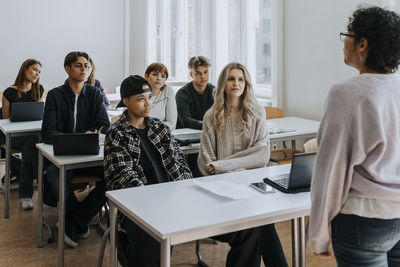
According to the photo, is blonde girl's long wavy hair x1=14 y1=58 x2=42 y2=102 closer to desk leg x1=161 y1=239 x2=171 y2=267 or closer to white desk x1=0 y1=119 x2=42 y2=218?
white desk x1=0 y1=119 x2=42 y2=218

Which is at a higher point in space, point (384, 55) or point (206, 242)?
point (384, 55)

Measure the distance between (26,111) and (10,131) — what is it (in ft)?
1.49

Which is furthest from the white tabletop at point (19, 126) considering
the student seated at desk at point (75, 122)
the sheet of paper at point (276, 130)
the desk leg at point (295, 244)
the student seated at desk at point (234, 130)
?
the desk leg at point (295, 244)

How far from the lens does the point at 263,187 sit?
213 cm

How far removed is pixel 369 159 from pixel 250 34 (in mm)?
4283

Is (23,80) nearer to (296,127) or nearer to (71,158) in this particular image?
(71,158)

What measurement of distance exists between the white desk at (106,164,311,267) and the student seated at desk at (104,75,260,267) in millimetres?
203

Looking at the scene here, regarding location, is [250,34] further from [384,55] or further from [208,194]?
[384,55]

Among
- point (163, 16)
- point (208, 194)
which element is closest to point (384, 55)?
point (208, 194)

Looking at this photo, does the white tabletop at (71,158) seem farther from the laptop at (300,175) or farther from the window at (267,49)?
the window at (267,49)

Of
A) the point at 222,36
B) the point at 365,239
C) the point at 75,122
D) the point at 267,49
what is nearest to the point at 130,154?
the point at 75,122

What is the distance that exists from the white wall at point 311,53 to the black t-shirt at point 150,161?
208cm

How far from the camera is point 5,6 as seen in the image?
654cm

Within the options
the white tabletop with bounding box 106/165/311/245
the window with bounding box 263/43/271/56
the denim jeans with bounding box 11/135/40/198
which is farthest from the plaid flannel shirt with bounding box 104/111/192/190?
the window with bounding box 263/43/271/56
